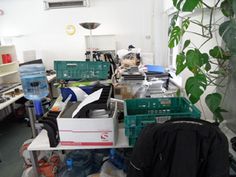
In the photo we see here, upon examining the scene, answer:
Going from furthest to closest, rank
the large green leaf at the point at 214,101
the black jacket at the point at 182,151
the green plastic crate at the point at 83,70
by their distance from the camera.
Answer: the green plastic crate at the point at 83,70 → the large green leaf at the point at 214,101 → the black jacket at the point at 182,151

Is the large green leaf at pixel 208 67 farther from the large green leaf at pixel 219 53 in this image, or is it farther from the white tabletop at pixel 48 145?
the white tabletop at pixel 48 145

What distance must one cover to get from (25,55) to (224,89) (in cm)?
425

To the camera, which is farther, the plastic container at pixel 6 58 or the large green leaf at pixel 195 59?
the plastic container at pixel 6 58

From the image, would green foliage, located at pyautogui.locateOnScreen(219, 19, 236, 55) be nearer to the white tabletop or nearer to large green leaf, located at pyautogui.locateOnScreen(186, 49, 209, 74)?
large green leaf, located at pyautogui.locateOnScreen(186, 49, 209, 74)

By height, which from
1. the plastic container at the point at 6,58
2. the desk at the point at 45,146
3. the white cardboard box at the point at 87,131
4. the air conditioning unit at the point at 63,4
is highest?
the air conditioning unit at the point at 63,4

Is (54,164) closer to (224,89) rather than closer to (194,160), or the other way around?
(194,160)

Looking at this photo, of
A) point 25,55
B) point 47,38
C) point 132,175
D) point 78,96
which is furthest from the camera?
point 47,38

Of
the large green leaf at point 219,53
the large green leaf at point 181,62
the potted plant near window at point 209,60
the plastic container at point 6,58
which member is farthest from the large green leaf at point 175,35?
the plastic container at point 6,58

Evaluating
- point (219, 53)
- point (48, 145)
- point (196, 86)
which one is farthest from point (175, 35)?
point (48, 145)

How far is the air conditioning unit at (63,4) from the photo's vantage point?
464 centimetres

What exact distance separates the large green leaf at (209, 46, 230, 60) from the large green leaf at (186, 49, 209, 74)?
91 mm

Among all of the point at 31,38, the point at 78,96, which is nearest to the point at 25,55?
the point at 31,38

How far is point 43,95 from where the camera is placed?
6.55 ft

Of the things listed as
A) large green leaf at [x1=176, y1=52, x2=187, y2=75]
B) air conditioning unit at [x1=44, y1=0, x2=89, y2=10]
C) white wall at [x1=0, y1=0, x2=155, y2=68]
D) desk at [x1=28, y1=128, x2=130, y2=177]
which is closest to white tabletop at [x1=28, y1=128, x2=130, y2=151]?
desk at [x1=28, y1=128, x2=130, y2=177]
